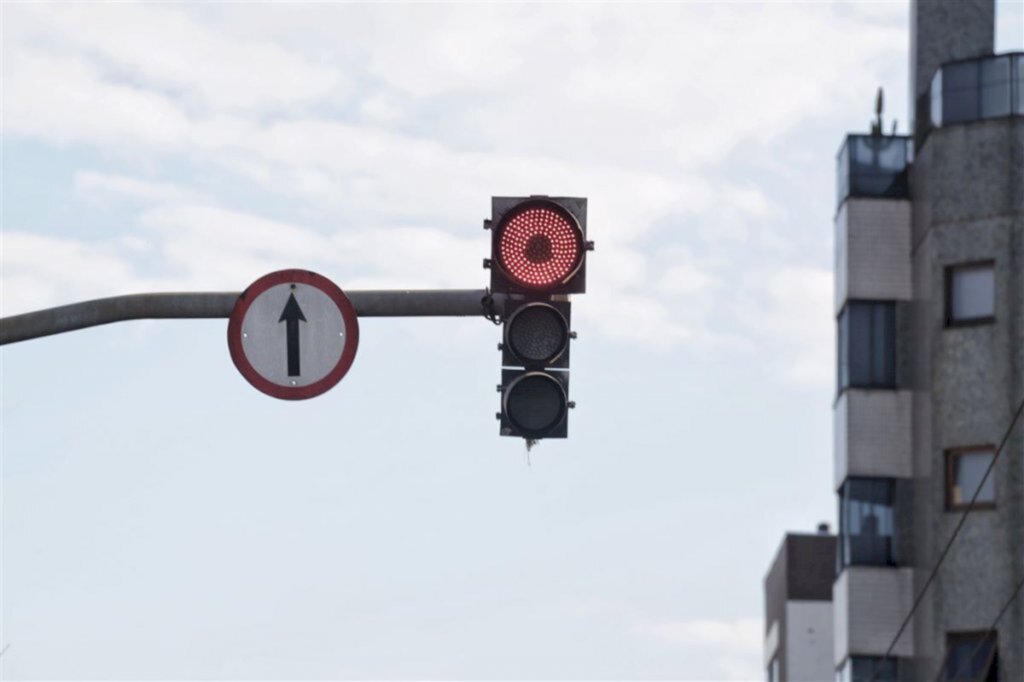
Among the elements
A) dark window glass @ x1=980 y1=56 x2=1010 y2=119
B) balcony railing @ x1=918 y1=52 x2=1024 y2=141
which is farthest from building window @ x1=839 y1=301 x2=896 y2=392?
dark window glass @ x1=980 y1=56 x2=1010 y2=119

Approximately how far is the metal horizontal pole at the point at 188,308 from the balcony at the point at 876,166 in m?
33.5

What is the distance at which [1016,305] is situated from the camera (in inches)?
1542

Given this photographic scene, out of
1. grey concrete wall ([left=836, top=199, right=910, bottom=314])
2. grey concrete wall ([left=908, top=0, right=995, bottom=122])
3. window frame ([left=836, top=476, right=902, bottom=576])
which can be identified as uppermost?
grey concrete wall ([left=908, top=0, right=995, bottom=122])

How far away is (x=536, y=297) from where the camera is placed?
9.48m

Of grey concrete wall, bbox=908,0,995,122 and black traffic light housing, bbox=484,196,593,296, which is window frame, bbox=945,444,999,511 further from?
black traffic light housing, bbox=484,196,593,296

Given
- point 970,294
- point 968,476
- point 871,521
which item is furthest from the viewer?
point 871,521

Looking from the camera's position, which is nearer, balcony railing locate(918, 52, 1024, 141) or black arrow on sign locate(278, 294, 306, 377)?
black arrow on sign locate(278, 294, 306, 377)

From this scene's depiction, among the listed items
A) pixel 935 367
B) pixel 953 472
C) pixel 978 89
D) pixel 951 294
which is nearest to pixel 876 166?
pixel 978 89

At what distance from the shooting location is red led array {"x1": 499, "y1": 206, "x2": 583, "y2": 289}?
9312 mm

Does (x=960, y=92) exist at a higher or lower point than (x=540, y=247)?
higher

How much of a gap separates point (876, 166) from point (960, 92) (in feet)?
10.4

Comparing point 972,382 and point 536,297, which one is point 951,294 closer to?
point 972,382

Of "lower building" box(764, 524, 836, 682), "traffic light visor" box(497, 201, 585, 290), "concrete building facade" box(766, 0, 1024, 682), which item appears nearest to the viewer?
"traffic light visor" box(497, 201, 585, 290)

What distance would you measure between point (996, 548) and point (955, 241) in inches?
220
